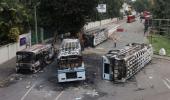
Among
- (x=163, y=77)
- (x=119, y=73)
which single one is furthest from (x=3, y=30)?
(x=163, y=77)

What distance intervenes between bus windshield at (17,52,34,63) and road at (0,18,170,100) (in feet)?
4.24

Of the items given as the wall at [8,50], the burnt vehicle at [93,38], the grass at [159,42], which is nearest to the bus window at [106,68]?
the wall at [8,50]

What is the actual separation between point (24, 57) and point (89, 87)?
22.8 feet

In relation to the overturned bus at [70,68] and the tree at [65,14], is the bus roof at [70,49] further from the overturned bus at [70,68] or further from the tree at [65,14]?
the tree at [65,14]

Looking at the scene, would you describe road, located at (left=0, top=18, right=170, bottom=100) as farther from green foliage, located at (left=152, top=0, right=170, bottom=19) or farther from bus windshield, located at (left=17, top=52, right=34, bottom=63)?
green foliage, located at (left=152, top=0, right=170, bottom=19)

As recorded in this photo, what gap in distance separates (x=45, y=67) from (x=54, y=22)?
→ 511 inches

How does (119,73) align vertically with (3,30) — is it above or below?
below

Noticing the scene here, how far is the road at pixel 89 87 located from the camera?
23.7 m

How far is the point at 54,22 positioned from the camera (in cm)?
4428

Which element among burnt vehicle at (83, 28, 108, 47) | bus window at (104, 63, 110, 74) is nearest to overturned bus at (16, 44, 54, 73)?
bus window at (104, 63, 110, 74)

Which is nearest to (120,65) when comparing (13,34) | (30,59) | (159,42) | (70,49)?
(70,49)

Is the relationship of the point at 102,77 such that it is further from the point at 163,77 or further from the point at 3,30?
the point at 3,30

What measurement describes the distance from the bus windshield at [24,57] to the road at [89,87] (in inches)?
50.8

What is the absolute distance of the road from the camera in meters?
23.7
